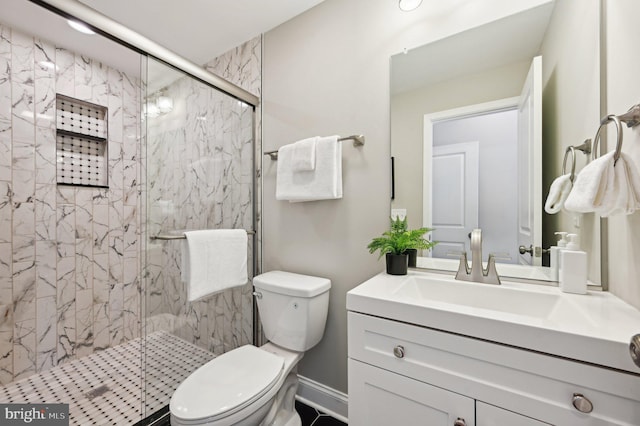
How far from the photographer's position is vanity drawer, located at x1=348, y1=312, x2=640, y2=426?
58 cm

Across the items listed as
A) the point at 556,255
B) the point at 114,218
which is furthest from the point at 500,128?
the point at 114,218

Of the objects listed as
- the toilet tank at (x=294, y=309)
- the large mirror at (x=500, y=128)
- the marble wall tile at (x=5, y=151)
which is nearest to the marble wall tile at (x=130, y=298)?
the marble wall tile at (x=5, y=151)

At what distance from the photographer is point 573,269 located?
3.01ft

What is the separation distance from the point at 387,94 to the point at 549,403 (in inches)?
51.2

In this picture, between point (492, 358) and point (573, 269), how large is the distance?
512 mm

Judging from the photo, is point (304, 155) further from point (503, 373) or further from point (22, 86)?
point (22, 86)

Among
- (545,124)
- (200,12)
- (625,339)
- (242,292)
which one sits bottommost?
(242,292)

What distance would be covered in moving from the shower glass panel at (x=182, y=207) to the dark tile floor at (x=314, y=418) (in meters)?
0.57

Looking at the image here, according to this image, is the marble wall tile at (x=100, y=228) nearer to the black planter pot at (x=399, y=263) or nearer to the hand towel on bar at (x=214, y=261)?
the hand towel on bar at (x=214, y=261)

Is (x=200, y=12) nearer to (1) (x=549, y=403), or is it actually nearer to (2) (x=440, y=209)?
(2) (x=440, y=209)

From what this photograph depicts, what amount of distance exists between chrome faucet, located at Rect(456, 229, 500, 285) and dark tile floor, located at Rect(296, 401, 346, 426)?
3.42 feet

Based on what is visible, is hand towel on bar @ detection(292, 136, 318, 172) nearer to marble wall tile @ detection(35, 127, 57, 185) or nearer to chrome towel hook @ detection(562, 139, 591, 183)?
chrome towel hook @ detection(562, 139, 591, 183)

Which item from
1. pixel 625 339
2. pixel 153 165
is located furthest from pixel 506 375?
pixel 153 165

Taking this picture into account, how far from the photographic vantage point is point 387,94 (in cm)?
134
